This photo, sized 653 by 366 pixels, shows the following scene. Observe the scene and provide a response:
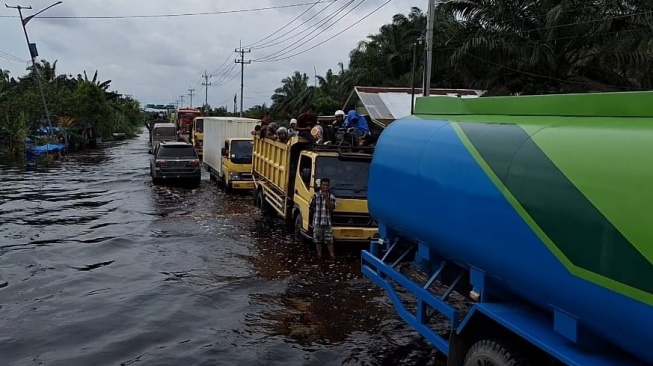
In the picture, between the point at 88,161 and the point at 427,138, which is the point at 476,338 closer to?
the point at 427,138

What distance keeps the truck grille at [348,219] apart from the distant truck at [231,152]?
31.5ft

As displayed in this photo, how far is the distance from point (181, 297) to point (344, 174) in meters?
3.96

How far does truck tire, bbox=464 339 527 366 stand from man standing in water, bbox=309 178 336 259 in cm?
647

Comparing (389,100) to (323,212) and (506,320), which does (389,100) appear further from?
(506,320)

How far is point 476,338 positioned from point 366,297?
4.64 meters

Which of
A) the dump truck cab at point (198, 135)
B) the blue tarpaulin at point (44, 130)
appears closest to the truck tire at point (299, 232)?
the dump truck cab at point (198, 135)

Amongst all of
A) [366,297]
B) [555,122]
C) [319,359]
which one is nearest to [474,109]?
[555,122]

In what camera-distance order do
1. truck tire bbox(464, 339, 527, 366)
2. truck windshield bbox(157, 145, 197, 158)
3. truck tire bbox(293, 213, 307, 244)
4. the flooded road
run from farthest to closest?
truck windshield bbox(157, 145, 197, 158) < truck tire bbox(293, 213, 307, 244) < the flooded road < truck tire bbox(464, 339, 527, 366)

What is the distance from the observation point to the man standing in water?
10812 millimetres

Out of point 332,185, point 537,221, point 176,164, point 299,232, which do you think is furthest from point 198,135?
point 537,221

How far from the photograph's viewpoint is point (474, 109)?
199 inches

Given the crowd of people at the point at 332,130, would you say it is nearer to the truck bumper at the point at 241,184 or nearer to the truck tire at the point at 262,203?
the truck tire at the point at 262,203

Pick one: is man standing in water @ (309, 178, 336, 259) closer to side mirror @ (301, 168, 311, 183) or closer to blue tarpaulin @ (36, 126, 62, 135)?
side mirror @ (301, 168, 311, 183)

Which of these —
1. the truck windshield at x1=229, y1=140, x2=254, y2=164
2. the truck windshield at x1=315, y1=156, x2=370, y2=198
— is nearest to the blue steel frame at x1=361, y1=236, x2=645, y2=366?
the truck windshield at x1=315, y1=156, x2=370, y2=198
